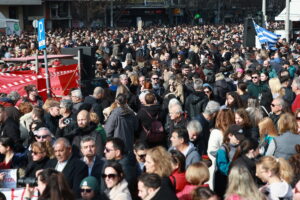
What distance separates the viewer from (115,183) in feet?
22.1

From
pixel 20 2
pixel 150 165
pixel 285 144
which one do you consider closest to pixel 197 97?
pixel 285 144

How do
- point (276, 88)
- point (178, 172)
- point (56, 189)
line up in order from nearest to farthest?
point (56, 189) < point (178, 172) < point (276, 88)

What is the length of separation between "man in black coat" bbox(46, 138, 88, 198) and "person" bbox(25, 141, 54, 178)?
0.47 ft

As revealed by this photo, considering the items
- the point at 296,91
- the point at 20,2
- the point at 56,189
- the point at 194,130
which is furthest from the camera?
the point at 20,2

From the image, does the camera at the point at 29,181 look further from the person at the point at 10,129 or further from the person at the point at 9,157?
the person at the point at 10,129

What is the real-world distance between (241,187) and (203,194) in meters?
0.53

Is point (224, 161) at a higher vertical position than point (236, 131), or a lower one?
lower

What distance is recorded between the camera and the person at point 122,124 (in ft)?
33.7

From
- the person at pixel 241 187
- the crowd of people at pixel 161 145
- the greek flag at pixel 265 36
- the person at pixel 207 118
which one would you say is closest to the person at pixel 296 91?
the crowd of people at pixel 161 145

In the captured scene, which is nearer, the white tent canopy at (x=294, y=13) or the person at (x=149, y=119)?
the person at (x=149, y=119)

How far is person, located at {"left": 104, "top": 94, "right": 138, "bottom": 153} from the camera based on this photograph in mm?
10281

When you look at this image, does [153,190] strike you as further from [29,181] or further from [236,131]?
[236,131]

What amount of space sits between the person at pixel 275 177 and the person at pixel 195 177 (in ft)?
1.91

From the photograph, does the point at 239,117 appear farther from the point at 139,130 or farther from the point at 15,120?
the point at 15,120
